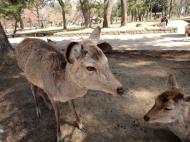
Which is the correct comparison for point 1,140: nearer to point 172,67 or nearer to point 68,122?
point 68,122

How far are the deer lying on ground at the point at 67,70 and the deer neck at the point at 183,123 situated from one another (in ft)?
4.87

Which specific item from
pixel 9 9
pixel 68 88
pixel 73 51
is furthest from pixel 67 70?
pixel 9 9

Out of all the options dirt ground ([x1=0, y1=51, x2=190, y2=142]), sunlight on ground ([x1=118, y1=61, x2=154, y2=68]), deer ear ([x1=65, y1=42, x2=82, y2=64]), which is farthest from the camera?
sunlight on ground ([x1=118, y1=61, x2=154, y2=68])

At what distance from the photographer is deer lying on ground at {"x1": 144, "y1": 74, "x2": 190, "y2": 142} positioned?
14.9 ft

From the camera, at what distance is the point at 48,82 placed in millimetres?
4957

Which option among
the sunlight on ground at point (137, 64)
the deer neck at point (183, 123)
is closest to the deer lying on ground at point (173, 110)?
the deer neck at point (183, 123)

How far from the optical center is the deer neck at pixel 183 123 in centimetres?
471

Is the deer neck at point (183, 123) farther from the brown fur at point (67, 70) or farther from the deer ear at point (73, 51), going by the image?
the deer ear at point (73, 51)

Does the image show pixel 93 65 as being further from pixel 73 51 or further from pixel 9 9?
pixel 9 9

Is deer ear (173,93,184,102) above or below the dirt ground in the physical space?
above

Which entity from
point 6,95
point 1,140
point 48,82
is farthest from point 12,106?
point 48,82

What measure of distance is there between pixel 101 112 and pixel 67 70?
1777 mm

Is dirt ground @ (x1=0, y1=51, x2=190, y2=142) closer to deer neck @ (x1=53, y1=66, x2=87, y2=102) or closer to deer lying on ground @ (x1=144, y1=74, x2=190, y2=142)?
deer lying on ground @ (x1=144, y1=74, x2=190, y2=142)

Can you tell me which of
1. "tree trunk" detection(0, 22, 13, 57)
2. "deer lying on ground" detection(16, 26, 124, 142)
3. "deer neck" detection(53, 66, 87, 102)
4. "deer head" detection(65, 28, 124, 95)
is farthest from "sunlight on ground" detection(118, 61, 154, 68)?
"deer head" detection(65, 28, 124, 95)
